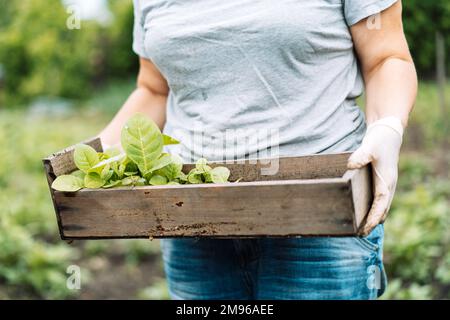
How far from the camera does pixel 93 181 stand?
1.54 metres

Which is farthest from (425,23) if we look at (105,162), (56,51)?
(56,51)

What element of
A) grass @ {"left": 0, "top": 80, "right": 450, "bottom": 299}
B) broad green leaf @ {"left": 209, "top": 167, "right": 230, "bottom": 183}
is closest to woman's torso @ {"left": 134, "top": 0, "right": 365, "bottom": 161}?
broad green leaf @ {"left": 209, "top": 167, "right": 230, "bottom": 183}

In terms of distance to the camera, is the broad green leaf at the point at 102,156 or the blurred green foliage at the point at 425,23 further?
the blurred green foliage at the point at 425,23

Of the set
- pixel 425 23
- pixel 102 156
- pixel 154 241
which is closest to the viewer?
pixel 102 156

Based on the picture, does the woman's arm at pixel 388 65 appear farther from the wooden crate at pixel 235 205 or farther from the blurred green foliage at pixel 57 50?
the blurred green foliage at pixel 57 50

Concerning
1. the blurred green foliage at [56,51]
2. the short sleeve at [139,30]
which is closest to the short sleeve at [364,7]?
the short sleeve at [139,30]

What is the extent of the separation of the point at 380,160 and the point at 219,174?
1.22ft

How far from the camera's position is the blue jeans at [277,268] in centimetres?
161

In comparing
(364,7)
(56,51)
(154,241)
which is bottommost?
(56,51)

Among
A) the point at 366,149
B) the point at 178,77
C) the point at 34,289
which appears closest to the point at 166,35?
the point at 178,77

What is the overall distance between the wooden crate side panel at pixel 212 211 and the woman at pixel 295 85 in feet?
0.88

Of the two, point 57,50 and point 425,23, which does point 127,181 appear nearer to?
point 425,23

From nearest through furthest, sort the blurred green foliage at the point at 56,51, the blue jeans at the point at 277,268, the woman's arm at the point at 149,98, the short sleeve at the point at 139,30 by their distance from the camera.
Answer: the blue jeans at the point at 277,268 → the short sleeve at the point at 139,30 → the woman's arm at the point at 149,98 → the blurred green foliage at the point at 56,51
